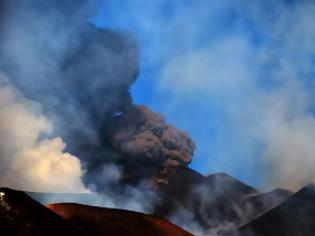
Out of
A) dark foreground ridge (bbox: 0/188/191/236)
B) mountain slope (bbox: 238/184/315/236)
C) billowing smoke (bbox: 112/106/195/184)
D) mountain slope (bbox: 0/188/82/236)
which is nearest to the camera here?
mountain slope (bbox: 0/188/82/236)

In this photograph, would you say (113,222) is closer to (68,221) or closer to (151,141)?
(68,221)

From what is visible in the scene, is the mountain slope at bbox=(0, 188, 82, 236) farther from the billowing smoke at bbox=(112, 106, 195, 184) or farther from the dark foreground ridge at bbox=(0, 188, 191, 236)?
the billowing smoke at bbox=(112, 106, 195, 184)

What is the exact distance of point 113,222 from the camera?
80.2 ft

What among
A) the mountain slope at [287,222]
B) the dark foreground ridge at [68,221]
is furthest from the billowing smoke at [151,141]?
the dark foreground ridge at [68,221]

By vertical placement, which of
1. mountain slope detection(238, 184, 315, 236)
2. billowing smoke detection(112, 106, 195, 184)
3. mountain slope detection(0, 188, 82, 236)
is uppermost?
billowing smoke detection(112, 106, 195, 184)

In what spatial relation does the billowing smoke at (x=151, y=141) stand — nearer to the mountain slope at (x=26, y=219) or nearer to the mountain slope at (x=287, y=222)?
the mountain slope at (x=287, y=222)

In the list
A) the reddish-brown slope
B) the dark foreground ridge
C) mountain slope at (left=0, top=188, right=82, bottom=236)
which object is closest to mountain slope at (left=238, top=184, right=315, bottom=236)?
the reddish-brown slope

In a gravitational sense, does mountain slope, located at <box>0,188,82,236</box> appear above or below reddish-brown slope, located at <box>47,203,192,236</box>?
below

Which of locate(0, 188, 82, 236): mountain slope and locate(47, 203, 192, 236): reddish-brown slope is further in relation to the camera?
locate(47, 203, 192, 236): reddish-brown slope

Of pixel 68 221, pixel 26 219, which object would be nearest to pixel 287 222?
pixel 68 221

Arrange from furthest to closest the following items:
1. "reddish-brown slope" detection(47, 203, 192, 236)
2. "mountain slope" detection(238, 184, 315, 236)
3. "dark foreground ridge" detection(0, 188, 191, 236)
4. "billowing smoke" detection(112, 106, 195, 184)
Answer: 1. "billowing smoke" detection(112, 106, 195, 184)
2. "mountain slope" detection(238, 184, 315, 236)
3. "reddish-brown slope" detection(47, 203, 192, 236)
4. "dark foreground ridge" detection(0, 188, 191, 236)

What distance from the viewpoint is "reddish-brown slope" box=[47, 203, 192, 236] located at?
23.6 metres

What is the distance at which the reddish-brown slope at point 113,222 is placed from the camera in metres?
23.6

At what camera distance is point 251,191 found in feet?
253
